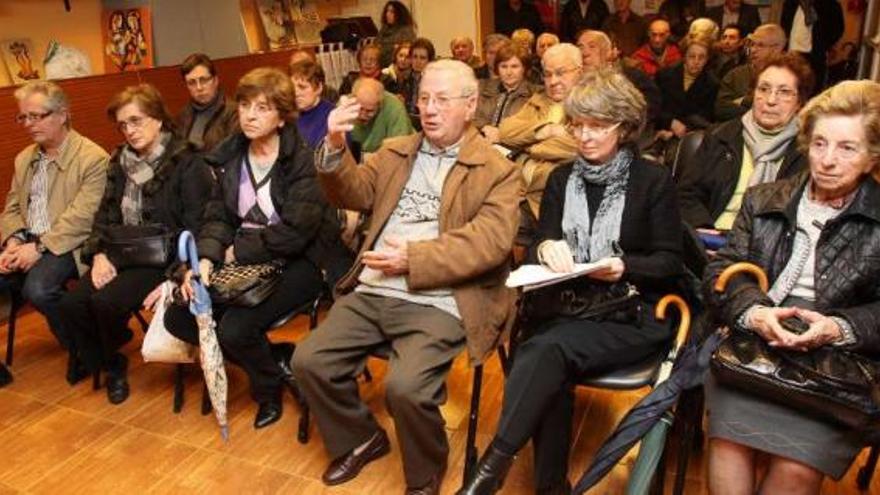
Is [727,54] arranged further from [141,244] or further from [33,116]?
[33,116]

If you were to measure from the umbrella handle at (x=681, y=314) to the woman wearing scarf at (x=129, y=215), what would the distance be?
175cm

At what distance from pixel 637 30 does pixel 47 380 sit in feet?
18.5

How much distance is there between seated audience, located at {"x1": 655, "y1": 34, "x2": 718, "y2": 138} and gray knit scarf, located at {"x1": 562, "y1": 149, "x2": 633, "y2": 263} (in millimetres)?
2122

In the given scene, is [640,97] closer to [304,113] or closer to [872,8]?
[304,113]

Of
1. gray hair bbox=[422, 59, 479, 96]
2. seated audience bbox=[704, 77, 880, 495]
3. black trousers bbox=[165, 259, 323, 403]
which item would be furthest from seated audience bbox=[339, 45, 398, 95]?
seated audience bbox=[704, 77, 880, 495]

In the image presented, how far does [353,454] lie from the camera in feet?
6.89

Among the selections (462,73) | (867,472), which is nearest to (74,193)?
(462,73)

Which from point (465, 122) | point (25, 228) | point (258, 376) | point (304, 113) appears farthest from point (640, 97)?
point (25, 228)

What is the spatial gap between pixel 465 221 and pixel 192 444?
1.32 metres

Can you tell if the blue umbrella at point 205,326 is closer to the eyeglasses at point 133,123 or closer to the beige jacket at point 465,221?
the beige jacket at point 465,221

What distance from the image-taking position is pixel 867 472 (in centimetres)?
189

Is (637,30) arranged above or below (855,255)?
above

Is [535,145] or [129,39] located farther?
[129,39]

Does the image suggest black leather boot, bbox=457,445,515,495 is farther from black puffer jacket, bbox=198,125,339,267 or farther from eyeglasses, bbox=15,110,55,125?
eyeglasses, bbox=15,110,55,125
